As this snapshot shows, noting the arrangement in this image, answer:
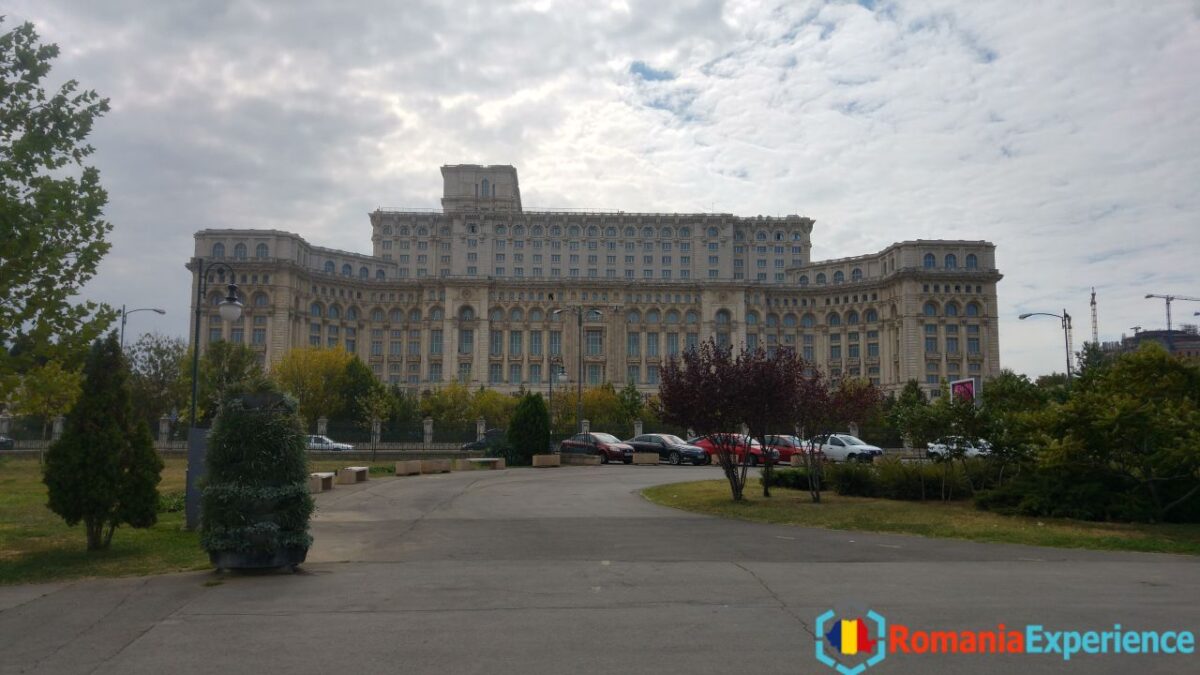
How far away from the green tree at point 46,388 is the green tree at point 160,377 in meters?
43.2

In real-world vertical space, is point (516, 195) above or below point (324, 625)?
above

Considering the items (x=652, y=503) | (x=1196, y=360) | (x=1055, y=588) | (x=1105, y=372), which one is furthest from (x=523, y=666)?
(x=1196, y=360)

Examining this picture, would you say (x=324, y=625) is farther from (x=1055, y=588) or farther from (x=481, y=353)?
(x=481, y=353)

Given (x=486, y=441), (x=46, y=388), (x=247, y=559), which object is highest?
(x=46, y=388)

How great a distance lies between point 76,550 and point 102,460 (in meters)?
1.61

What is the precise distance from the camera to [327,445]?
140 feet

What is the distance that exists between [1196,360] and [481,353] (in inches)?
3893

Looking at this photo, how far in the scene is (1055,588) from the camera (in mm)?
9469

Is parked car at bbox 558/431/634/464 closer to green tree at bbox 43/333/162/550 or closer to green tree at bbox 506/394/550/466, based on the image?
green tree at bbox 506/394/550/466

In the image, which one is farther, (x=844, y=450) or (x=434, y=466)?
(x=844, y=450)

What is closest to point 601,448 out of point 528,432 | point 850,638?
point 528,432

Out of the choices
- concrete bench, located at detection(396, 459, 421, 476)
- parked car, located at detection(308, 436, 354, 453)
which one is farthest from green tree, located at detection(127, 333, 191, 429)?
concrete bench, located at detection(396, 459, 421, 476)

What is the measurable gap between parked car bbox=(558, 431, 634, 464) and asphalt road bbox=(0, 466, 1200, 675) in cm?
2239

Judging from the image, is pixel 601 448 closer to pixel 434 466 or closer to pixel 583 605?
pixel 434 466
